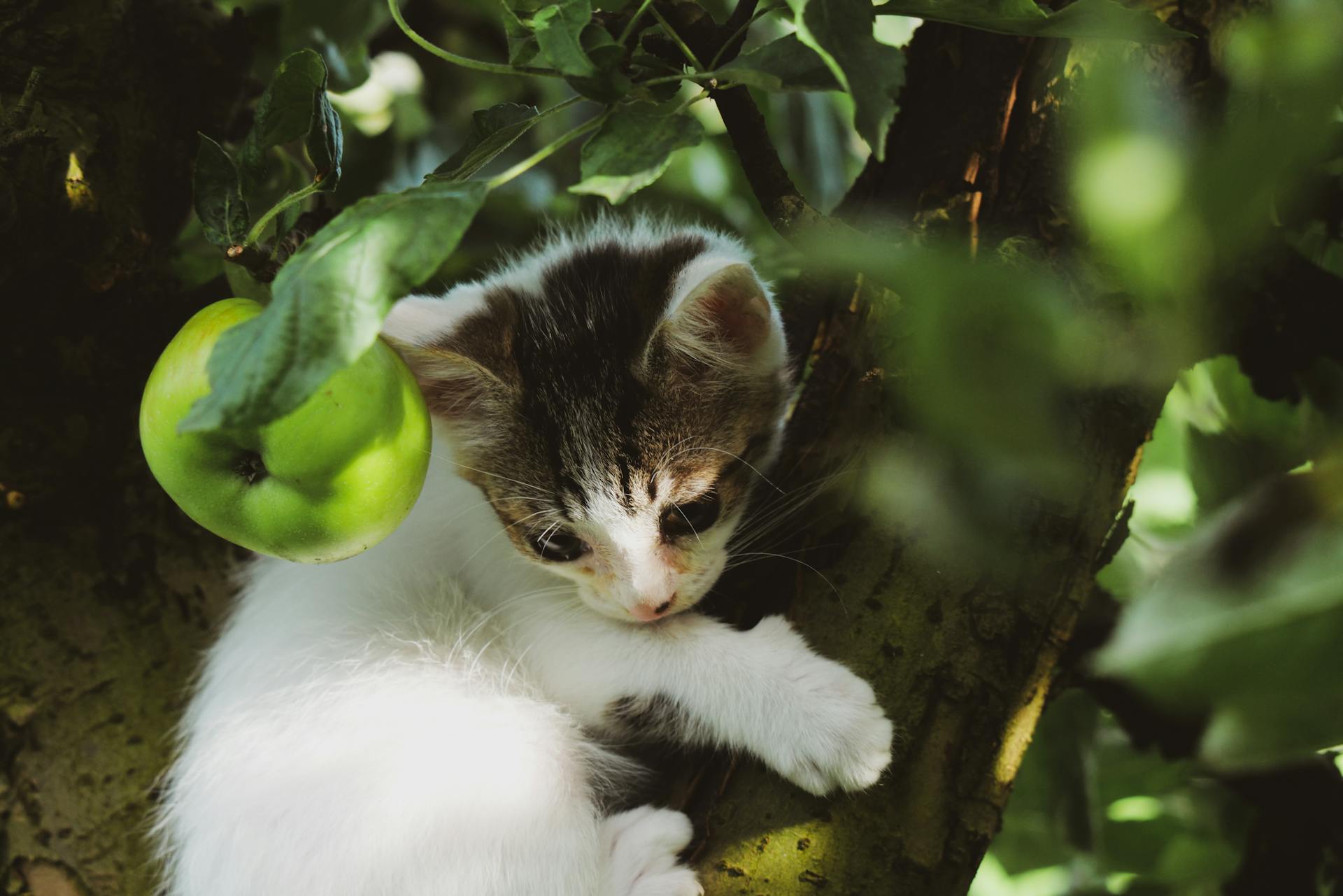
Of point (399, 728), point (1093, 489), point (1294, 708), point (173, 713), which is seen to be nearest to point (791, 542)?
point (1093, 489)

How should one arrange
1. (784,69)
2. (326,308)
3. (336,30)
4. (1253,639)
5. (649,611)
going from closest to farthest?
(1253,639), (326,308), (784,69), (649,611), (336,30)

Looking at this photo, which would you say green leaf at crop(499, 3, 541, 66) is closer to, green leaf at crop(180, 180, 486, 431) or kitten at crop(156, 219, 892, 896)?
green leaf at crop(180, 180, 486, 431)

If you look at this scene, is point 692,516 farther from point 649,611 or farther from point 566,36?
point 566,36

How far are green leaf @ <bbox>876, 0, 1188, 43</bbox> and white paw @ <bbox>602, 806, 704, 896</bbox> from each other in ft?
2.74

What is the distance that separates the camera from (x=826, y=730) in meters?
0.97

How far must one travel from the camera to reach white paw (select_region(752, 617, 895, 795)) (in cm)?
94

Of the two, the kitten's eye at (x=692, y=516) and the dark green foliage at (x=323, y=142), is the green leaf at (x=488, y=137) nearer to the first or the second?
the dark green foliage at (x=323, y=142)

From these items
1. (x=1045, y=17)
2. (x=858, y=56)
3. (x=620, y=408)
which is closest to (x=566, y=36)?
(x=858, y=56)

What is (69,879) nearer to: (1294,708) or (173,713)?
(173,713)

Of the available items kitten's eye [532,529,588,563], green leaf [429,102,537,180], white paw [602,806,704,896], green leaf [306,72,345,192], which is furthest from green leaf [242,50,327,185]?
white paw [602,806,704,896]

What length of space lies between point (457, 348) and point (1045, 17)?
2.77 ft

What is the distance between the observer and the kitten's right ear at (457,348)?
1.25 meters

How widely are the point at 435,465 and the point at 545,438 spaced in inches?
9.9

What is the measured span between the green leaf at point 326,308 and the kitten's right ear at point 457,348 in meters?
0.62
